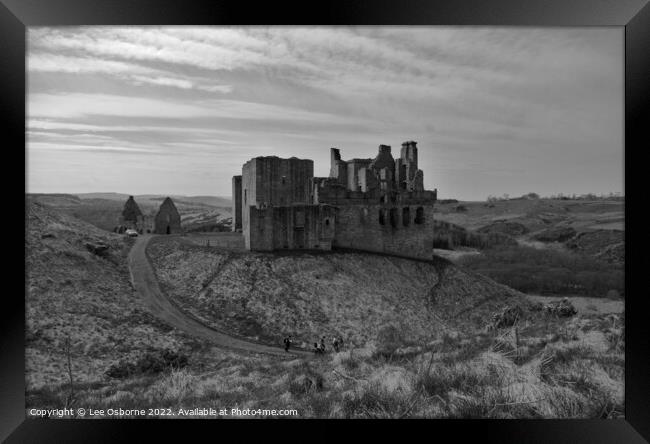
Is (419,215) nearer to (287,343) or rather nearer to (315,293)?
(315,293)

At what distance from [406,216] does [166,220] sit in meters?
22.6

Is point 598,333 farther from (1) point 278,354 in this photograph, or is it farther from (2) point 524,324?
(1) point 278,354

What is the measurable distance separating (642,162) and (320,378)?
794 centimetres

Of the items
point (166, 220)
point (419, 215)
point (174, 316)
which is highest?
point (419, 215)

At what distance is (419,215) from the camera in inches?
1409

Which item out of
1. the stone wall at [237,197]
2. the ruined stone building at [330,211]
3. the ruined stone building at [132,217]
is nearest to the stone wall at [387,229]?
the ruined stone building at [330,211]

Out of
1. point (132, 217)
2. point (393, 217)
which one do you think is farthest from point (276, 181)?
point (132, 217)

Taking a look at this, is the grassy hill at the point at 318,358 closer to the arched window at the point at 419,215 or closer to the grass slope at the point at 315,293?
the grass slope at the point at 315,293

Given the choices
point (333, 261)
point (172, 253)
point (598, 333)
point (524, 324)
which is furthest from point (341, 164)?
point (598, 333)

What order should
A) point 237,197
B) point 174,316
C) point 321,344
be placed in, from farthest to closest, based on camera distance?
point 237,197
point 174,316
point 321,344

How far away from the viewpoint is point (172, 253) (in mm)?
28938

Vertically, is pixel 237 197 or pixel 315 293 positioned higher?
pixel 237 197

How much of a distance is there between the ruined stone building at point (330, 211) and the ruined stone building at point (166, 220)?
7.79m

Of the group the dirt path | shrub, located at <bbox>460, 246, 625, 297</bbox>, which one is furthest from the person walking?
shrub, located at <bbox>460, 246, 625, 297</bbox>
